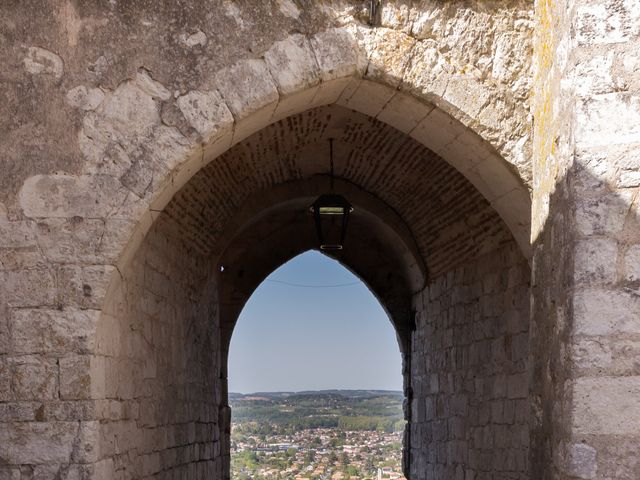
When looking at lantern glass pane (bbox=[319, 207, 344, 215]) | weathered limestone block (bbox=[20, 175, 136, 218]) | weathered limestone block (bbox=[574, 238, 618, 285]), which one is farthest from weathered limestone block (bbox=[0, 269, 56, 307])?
lantern glass pane (bbox=[319, 207, 344, 215])

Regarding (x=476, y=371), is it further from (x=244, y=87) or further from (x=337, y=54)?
(x=244, y=87)

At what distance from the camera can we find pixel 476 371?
671 centimetres

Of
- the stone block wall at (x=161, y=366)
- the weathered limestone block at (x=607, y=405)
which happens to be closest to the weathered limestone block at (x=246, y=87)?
the stone block wall at (x=161, y=366)

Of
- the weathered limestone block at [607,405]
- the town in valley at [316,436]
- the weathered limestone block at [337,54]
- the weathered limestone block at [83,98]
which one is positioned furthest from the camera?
the town in valley at [316,436]

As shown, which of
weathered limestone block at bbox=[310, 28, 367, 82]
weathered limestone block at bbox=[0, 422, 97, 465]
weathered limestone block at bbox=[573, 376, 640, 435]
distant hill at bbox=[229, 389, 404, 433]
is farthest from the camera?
distant hill at bbox=[229, 389, 404, 433]

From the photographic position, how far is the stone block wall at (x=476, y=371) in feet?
19.5

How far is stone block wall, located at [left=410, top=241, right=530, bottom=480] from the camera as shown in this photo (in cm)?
595

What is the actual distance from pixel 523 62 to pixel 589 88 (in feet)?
3.27

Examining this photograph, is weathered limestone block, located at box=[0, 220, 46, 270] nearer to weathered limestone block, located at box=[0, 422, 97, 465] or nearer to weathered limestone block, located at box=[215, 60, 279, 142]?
weathered limestone block, located at box=[0, 422, 97, 465]

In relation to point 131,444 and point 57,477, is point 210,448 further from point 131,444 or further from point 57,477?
point 57,477

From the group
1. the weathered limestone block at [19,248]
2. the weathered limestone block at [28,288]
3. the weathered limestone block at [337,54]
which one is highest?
the weathered limestone block at [337,54]

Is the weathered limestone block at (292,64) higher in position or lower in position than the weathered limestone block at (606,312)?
higher

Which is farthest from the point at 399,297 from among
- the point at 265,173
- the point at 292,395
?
the point at 292,395

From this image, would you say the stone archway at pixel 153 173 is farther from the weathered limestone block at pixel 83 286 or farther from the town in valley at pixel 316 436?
the town in valley at pixel 316 436
